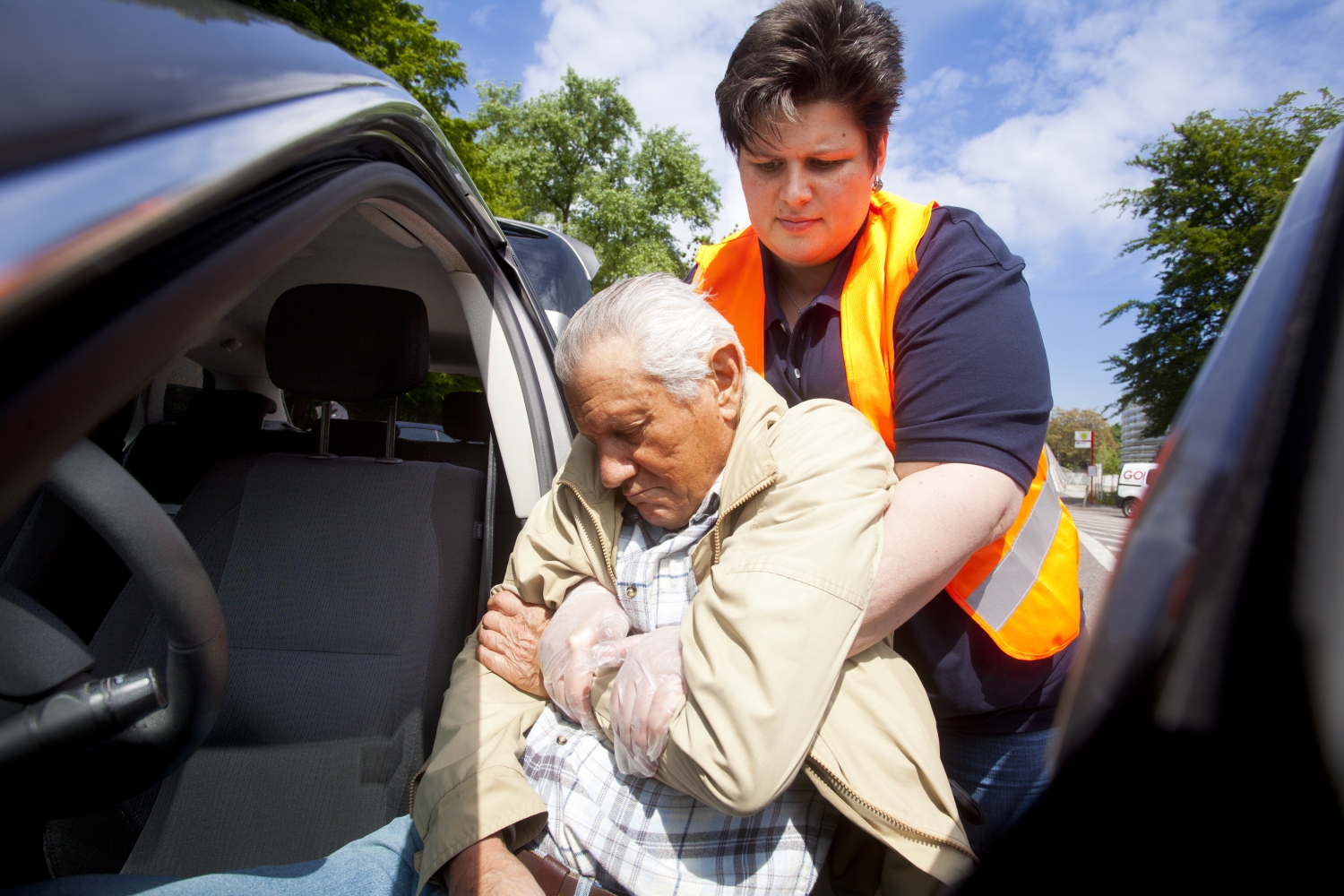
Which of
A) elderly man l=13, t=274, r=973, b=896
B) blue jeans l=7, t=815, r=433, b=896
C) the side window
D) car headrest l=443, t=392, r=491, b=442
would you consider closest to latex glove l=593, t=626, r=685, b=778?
elderly man l=13, t=274, r=973, b=896

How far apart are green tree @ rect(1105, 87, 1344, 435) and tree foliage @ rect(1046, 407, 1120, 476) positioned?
49.0 meters

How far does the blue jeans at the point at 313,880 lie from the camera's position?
115cm

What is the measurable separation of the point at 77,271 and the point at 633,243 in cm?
2333

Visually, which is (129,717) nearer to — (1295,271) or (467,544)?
(467,544)

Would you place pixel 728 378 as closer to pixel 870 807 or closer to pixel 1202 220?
pixel 870 807

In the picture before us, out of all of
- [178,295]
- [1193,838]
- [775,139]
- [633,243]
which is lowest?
[1193,838]

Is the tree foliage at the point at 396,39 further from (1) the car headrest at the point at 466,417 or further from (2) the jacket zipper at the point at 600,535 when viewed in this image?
(2) the jacket zipper at the point at 600,535

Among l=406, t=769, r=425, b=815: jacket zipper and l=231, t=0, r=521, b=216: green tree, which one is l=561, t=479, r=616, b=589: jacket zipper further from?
l=231, t=0, r=521, b=216: green tree

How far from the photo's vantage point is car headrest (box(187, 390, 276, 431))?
298 centimetres

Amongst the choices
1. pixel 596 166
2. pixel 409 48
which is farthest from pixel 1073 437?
pixel 409 48

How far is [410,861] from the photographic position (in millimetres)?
1477

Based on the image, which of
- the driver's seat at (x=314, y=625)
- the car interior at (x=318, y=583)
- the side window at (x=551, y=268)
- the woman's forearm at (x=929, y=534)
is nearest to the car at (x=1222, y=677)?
the woman's forearm at (x=929, y=534)

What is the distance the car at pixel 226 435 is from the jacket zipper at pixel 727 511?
2.55 feet

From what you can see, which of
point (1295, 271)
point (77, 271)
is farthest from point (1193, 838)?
point (77, 271)
